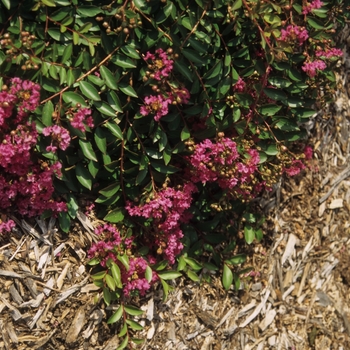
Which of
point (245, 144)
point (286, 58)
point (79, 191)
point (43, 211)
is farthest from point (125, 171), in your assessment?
point (286, 58)

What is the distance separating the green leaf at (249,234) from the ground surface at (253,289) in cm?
16

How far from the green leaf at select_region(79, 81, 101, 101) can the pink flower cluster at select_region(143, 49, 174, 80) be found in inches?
9.7

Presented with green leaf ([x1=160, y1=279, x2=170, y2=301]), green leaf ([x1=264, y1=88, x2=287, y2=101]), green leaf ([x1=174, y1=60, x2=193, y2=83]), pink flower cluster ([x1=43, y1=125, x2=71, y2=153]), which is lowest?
green leaf ([x1=160, y1=279, x2=170, y2=301])

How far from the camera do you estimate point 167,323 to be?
8.83 feet

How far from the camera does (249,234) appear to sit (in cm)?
286

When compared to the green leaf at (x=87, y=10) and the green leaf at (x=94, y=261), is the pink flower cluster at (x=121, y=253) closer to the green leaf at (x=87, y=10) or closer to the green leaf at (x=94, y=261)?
the green leaf at (x=94, y=261)

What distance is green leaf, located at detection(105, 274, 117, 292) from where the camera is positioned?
235cm

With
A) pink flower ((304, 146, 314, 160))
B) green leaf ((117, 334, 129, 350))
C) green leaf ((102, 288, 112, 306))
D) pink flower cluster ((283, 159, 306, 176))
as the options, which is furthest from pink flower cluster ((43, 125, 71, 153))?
pink flower ((304, 146, 314, 160))

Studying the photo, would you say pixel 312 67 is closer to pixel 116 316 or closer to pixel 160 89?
pixel 160 89

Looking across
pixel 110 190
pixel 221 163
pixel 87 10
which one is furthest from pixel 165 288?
pixel 87 10

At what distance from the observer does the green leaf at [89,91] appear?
2.20 m

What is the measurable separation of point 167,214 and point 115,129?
18.1 inches

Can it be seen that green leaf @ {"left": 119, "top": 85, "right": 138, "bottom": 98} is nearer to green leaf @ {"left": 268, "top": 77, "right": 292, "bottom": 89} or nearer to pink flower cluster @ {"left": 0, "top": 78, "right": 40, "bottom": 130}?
pink flower cluster @ {"left": 0, "top": 78, "right": 40, "bottom": 130}

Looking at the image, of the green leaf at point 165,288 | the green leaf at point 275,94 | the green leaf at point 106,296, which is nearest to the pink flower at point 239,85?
the green leaf at point 275,94
